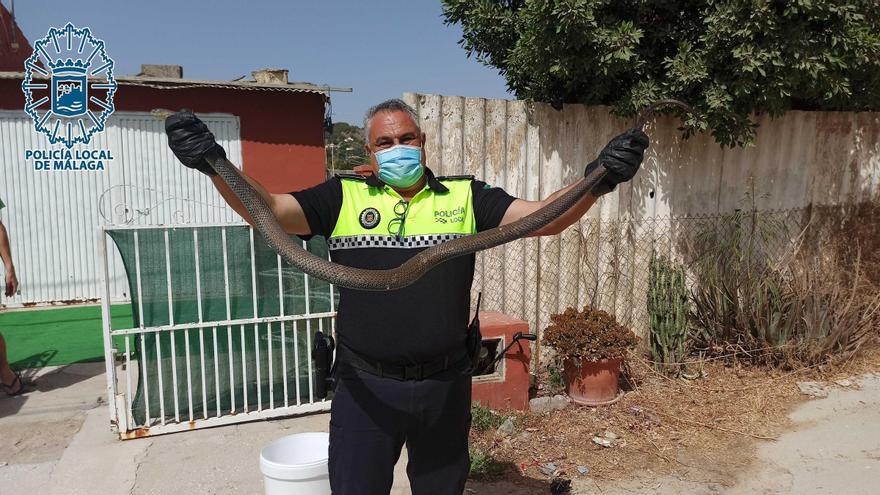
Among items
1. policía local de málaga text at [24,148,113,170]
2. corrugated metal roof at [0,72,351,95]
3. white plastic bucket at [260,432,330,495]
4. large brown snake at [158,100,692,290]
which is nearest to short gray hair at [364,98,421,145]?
large brown snake at [158,100,692,290]

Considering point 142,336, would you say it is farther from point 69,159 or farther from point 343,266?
point 69,159

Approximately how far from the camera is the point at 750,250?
6078 millimetres

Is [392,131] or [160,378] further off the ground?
[392,131]

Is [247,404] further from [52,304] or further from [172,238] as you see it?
[52,304]

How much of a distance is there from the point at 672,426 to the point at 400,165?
A: 11.0 feet

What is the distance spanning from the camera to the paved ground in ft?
12.3

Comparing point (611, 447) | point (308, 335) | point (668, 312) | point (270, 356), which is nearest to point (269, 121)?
point (308, 335)

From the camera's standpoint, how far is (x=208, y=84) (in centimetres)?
844

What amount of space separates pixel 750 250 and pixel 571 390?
256cm

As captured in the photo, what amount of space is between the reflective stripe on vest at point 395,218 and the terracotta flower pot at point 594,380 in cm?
278

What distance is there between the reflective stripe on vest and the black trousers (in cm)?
51

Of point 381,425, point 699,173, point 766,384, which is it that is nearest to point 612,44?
point 699,173

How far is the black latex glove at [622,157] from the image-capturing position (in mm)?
2291

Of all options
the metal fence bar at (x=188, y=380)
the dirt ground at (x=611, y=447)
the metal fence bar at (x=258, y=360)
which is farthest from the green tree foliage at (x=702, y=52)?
the metal fence bar at (x=188, y=380)
